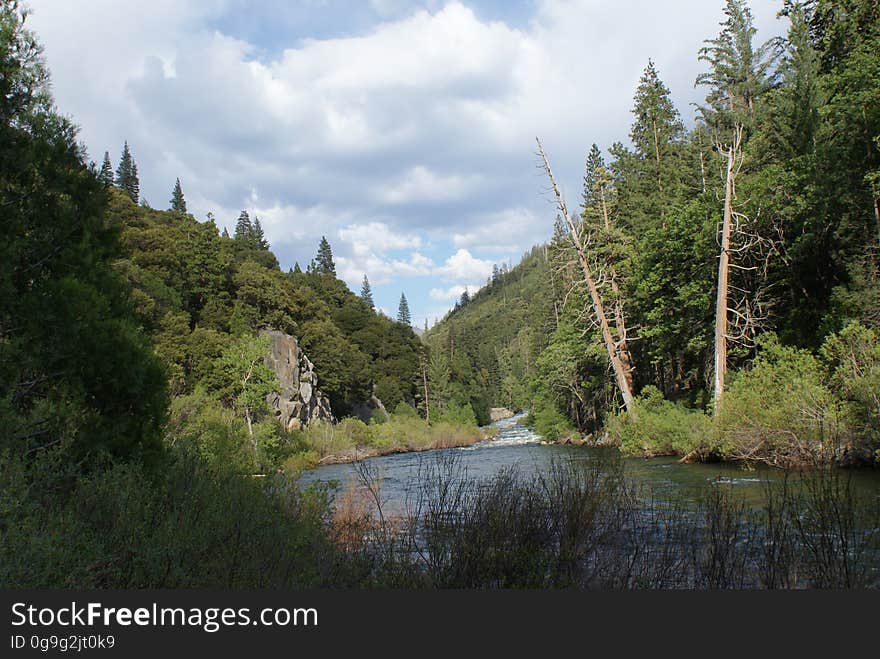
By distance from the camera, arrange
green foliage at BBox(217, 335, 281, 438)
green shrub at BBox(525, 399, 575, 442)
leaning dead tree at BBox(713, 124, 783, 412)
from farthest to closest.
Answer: green shrub at BBox(525, 399, 575, 442), green foliage at BBox(217, 335, 281, 438), leaning dead tree at BBox(713, 124, 783, 412)

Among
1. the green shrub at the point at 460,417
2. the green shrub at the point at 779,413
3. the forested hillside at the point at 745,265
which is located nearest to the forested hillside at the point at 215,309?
the green shrub at the point at 460,417

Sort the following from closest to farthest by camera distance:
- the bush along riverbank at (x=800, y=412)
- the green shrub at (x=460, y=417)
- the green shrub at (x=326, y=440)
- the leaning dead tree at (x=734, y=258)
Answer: the bush along riverbank at (x=800, y=412) → the leaning dead tree at (x=734, y=258) → the green shrub at (x=326, y=440) → the green shrub at (x=460, y=417)

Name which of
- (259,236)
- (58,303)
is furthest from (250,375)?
(259,236)

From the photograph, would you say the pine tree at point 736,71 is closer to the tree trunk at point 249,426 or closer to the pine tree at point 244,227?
the tree trunk at point 249,426

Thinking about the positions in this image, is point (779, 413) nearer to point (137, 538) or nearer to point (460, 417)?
point (137, 538)

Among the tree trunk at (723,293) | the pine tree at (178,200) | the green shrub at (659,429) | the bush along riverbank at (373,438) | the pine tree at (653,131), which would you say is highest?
the pine tree at (178,200)

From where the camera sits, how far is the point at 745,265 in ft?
84.9

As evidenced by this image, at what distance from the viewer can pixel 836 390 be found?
15258mm

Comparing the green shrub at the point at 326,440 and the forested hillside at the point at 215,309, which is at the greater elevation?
the forested hillside at the point at 215,309

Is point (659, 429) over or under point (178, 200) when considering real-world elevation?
under

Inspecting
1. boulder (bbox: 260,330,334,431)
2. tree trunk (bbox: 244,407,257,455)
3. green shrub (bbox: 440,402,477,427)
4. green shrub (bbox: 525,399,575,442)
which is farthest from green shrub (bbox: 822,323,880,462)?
green shrub (bbox: 440,402,477,427)

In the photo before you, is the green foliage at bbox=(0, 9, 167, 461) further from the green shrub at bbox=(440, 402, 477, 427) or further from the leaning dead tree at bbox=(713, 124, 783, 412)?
the green shrub at bbox=(440, 402, 477, 427)

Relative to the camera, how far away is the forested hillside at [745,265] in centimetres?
1584

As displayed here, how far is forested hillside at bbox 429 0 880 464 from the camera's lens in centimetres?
1584
